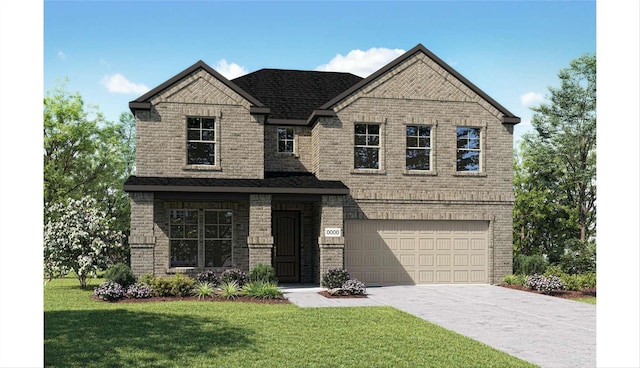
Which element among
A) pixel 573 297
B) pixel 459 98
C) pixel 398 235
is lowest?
pixel 573 297

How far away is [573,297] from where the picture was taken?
19109mm

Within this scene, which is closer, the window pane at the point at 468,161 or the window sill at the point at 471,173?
the window sill at the point at 471,173


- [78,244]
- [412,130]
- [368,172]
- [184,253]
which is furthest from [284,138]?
[78,244]

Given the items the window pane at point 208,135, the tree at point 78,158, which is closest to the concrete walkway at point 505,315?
the window pane at point 208,135

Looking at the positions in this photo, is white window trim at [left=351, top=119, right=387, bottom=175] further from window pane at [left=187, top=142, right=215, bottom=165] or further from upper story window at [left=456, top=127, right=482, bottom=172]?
window pane at [left=187, top=142, right=215, bottom=165]

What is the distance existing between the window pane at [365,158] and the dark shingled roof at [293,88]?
244 cm

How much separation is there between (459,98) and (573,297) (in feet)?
27.2

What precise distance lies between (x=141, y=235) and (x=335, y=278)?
20.5ft

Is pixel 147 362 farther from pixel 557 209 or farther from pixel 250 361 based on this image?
pixel 557 209

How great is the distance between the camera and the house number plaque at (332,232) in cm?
2091

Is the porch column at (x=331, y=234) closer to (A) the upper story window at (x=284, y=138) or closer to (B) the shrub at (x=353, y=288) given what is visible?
(B) the shrub at (x=353, y=288)

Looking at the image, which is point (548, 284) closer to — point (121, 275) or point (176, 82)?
point (121, 275)
